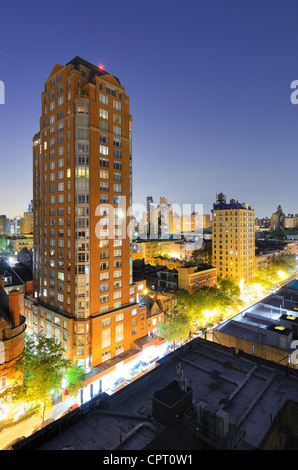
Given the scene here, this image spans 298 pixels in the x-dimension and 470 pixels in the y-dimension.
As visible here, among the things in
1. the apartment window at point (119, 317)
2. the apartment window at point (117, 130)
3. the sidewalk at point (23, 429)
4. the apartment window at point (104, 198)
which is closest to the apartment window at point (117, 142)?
the apartment window at point (117, 130)

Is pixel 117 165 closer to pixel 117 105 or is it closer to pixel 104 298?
pixel 117 105

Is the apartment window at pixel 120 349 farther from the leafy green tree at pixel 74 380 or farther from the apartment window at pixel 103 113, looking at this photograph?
the apartment window at pixel 103 113

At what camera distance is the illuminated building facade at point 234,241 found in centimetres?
9794

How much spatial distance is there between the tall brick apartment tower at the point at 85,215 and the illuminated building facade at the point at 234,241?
5649cm

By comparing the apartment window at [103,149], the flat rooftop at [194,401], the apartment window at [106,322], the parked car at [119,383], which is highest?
the apartment window at [103,149]

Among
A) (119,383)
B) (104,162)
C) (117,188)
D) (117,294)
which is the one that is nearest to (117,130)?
(104,162)

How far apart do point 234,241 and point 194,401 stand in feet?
289

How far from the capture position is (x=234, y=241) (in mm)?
98938

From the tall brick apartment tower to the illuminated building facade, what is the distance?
2224 inches

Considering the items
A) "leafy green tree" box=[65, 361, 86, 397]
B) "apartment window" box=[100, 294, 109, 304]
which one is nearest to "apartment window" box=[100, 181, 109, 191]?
"apartment window" box=[100, 294, 109, 304]

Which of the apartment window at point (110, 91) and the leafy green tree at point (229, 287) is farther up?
the apartment window at point (110, 91)

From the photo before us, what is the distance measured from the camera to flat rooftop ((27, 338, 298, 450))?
13.2 metres

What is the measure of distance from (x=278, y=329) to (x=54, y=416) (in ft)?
120
